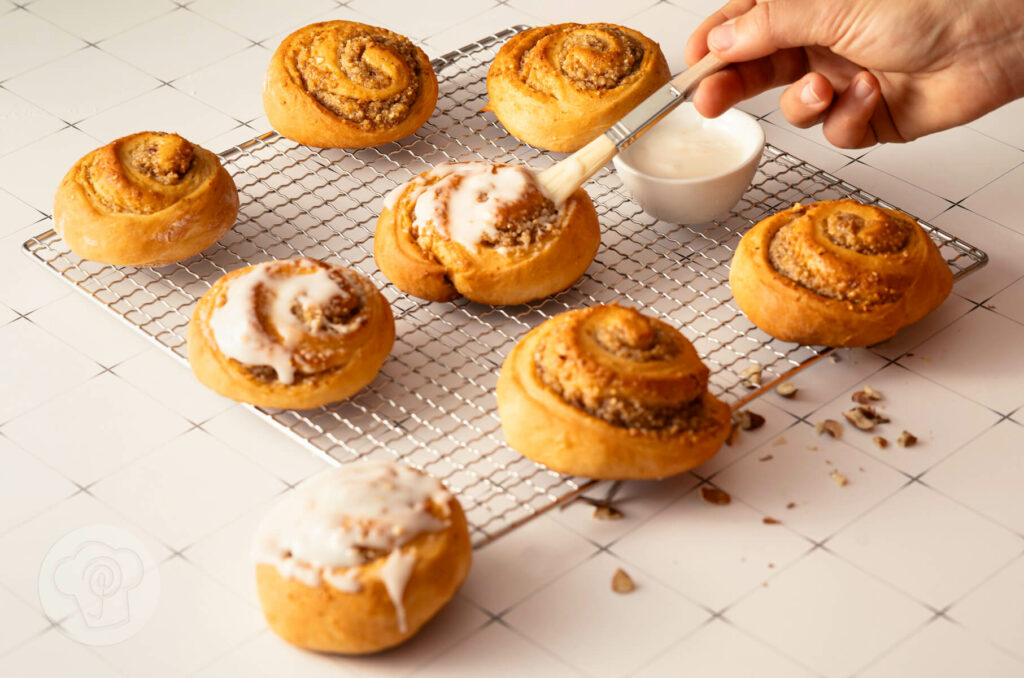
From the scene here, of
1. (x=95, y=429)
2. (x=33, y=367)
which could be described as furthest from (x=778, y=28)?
(x=33, y=367)

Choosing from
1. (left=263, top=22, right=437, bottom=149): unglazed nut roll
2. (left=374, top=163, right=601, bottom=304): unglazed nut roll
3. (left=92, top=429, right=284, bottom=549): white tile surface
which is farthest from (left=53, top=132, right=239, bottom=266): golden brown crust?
(left=92, top=429, right=284, bottom=549): white tile surface

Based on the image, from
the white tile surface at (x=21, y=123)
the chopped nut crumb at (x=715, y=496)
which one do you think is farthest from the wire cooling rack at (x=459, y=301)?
the white tile surface at (x=21, y=123)

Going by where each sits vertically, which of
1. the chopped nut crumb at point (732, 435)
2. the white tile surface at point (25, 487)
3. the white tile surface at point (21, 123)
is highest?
the chopped nut crumb at point (732, 435)

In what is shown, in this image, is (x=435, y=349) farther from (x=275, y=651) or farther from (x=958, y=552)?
(x=958, y=552)

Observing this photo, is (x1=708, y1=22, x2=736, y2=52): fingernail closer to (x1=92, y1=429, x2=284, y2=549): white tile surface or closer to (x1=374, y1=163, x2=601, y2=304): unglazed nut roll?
(x1=374, y1=163, x2=601, y2=304): unglazed nut roll

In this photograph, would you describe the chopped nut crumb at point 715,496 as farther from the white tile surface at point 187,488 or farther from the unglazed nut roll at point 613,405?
the white tile surface at point 187,488

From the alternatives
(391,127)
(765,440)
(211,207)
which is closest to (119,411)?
(211,207)

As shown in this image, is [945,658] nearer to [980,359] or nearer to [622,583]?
[622,583]
